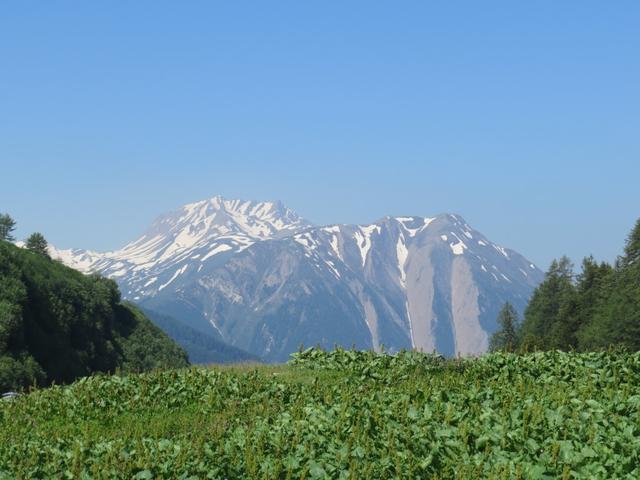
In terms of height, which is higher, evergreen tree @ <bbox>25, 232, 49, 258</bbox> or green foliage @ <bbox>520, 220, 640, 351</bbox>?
evergreen tree @ <bbox>25, 232, 49, 258</bbox>

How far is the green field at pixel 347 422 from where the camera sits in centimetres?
1239

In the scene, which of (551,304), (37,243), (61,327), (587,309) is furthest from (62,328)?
(551,304)

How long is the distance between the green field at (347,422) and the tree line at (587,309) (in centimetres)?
3537

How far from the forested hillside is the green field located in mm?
24852

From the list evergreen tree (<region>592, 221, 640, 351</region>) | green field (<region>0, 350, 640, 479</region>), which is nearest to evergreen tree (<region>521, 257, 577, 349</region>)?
evergreen tree (<region>592, 221, 640, 351</region>)

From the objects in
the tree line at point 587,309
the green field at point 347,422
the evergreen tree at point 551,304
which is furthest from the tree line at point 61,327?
→ the evergreen tree at point 551,304

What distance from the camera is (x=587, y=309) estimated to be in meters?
106

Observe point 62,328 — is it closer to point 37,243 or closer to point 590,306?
point 37,243

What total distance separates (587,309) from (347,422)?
97872mm

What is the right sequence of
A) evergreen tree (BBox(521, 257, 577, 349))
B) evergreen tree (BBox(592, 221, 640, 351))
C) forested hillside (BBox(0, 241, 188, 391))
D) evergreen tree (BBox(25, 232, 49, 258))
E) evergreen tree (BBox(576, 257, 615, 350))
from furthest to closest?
1. evergreen tree (BBox(521, 257, 577, 349))
2. evergreen tree (BBox(25, 232, 49, 258))
3. evergreen tree (BBox(576, 257, 615, 350))
4. evergreen tree (BBox(592, 221, 640, 351))
5. forested hillside (BBox(0, 241, 188, 391))

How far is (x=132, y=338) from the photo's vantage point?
90188 mm

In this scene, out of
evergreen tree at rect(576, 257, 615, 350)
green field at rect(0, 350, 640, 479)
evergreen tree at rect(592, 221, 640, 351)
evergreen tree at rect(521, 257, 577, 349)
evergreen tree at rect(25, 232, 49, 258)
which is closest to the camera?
green field at rect(0, 350, 640, 479)

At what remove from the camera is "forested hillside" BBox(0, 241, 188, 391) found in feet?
169

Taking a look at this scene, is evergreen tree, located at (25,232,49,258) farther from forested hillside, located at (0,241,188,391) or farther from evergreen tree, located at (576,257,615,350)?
evergreen tree, located at (576,257,615,350)
